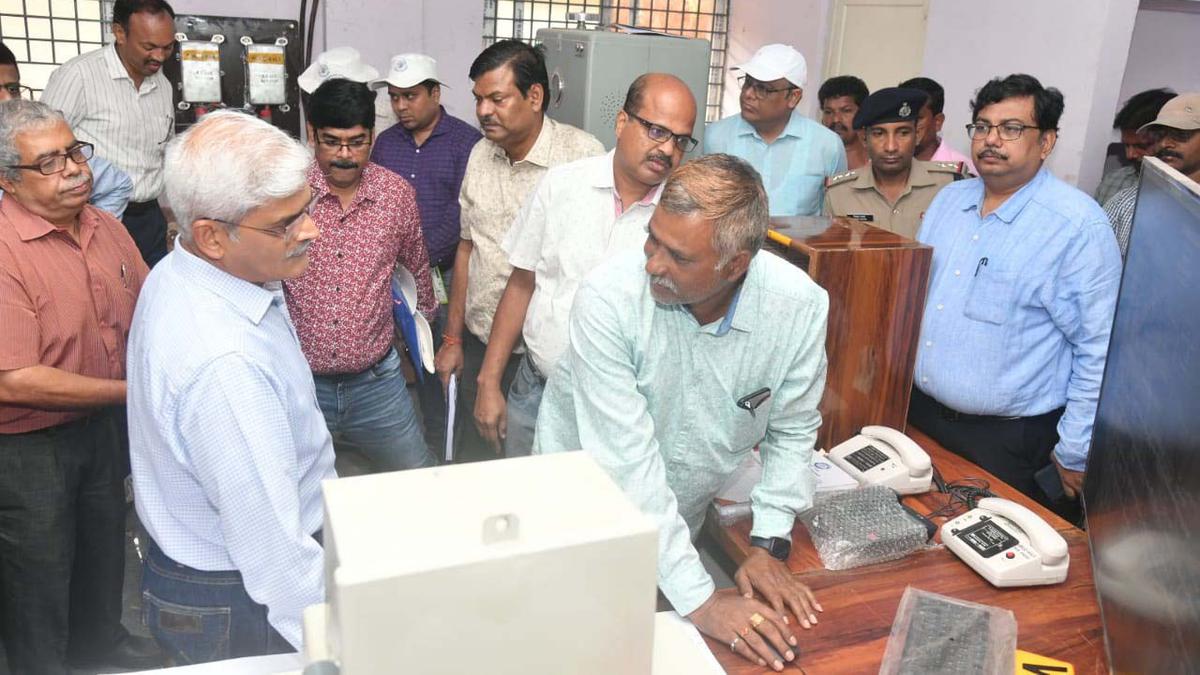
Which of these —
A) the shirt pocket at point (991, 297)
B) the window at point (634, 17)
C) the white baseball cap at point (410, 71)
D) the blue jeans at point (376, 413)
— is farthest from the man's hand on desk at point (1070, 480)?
the window at point (634, 17)

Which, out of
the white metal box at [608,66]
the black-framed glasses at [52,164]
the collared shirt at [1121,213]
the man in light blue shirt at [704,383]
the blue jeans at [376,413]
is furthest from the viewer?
the white metal box at [608,66]

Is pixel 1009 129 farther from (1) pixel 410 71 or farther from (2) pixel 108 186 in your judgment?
(2) pixel 108 186

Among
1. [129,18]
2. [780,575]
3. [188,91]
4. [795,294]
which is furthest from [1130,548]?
[188,91]

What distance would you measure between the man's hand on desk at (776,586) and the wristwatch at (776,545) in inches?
0.5

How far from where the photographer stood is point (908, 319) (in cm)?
220

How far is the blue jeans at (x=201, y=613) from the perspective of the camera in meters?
1.55

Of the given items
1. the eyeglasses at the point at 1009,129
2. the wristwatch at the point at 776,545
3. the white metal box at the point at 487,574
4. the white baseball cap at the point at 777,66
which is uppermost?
the white baseball cap at the point at 777,66

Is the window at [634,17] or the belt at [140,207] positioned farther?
the window at [634,17]

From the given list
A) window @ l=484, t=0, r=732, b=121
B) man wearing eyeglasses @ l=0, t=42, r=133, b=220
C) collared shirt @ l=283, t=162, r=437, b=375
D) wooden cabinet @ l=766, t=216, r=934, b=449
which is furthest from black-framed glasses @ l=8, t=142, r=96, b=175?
window @ l=484, t=0, r=732, b=121

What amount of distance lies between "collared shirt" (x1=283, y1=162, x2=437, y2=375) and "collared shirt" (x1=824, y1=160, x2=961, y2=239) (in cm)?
164

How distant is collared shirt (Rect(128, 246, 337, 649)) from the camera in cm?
137

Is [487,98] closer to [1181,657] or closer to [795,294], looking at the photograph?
[795,294]

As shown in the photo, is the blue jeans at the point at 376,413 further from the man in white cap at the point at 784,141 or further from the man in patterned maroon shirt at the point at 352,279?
the man in white cap at the point at 784,141

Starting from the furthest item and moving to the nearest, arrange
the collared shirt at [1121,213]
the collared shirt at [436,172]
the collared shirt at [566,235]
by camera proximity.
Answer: the collared shirt at [436,172] < the collared shirt at [1121,213] < the collared shirt at [566,235]
